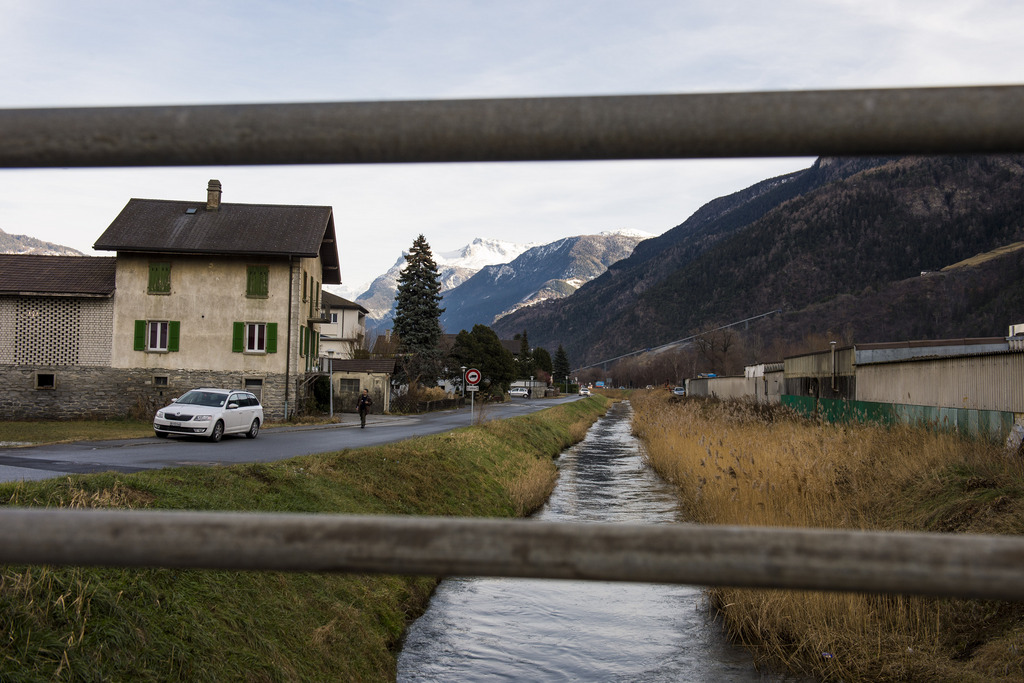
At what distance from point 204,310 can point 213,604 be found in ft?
105

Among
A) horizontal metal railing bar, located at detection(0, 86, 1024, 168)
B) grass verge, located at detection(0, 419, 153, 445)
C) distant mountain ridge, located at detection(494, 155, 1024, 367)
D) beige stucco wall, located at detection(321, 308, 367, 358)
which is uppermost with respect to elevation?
distant mountain ridge, located at detection(494, 155, 1024, 367)

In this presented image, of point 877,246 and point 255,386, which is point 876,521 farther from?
point 877,246

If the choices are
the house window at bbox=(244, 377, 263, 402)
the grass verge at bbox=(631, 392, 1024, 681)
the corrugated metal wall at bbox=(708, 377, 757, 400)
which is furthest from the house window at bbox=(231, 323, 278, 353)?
the corrugated metal wall at bbox=(708, 377, 757, 400)

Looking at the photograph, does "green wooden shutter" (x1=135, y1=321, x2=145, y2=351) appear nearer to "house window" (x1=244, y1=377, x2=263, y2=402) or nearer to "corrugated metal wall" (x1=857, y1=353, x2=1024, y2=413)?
"house window" (x1=244, y1=377, x2=263, y2=402)

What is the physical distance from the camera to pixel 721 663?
895 cm

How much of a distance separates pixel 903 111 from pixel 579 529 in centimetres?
68

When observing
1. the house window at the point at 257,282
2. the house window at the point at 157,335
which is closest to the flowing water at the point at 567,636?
the house window at the point at 257,282

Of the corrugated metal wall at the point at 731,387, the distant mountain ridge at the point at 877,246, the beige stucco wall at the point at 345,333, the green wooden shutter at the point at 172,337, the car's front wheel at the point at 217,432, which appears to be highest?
the distant mountain ridge at the point at 877,246

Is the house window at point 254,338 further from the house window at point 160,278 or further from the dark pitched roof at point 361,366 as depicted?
the dark pitched roof at point 361,366

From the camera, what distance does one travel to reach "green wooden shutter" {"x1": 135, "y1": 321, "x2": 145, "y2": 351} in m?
35.5

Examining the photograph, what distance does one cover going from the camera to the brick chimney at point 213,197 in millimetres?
38094

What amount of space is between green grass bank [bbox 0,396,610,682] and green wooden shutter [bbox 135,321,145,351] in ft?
83.4

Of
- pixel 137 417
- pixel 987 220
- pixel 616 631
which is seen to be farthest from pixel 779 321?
pixel 616 631

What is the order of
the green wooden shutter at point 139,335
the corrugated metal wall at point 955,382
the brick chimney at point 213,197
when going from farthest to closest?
the brick chimney at point 213,197 < the green wooden shutter at point 139,335 < the corrugated metal wall at point 955,382
